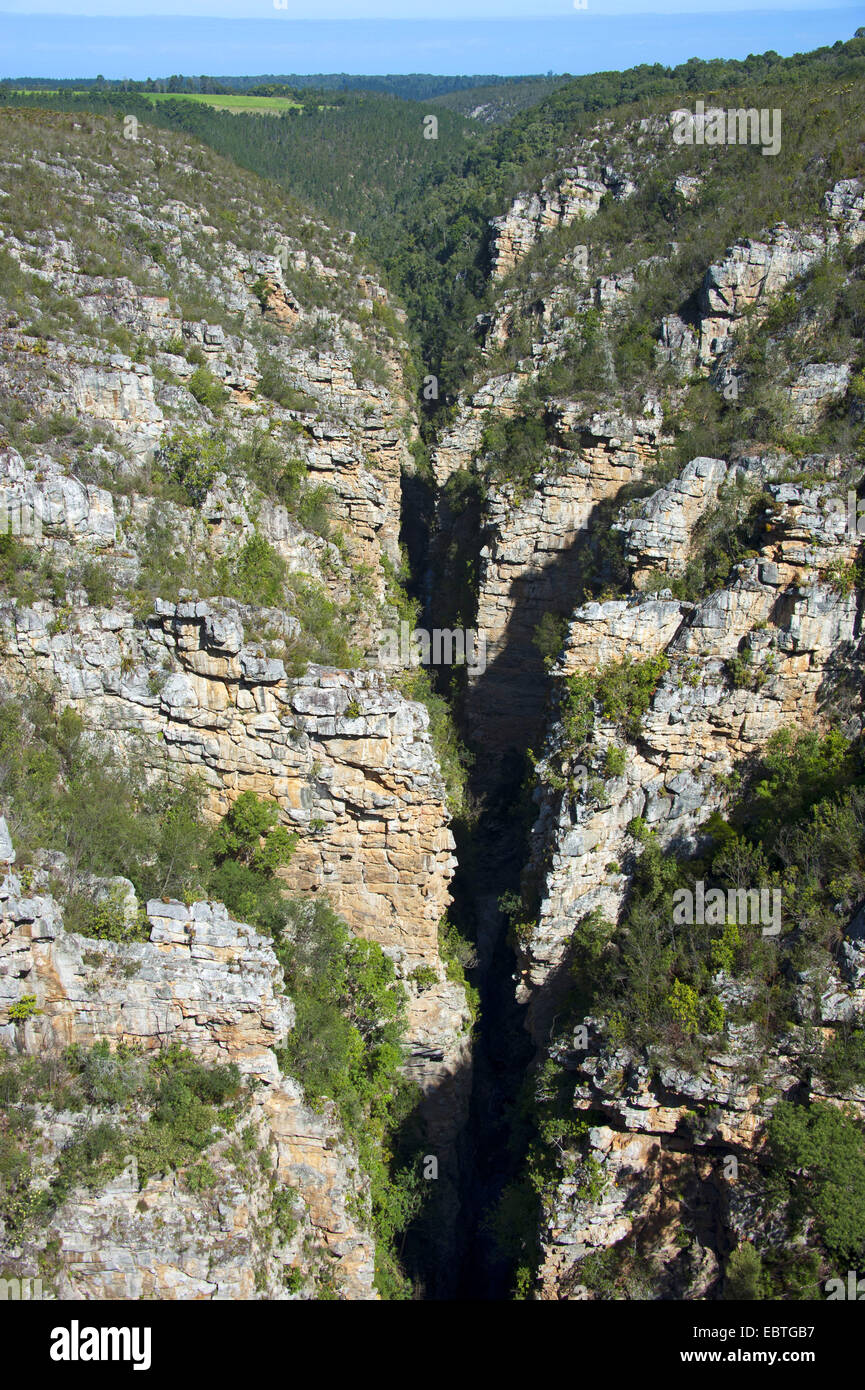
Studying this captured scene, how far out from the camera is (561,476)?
2958 cm

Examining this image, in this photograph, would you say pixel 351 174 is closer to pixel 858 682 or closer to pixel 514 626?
pixel 514 626

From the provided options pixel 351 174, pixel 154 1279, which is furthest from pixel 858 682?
pixel 351 174

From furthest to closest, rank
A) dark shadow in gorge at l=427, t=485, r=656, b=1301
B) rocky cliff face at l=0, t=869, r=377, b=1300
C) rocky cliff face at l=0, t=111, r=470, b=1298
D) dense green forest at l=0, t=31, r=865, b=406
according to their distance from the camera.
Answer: dense green forest at l=0, t=31, r=865, b=406 → dark shadow in gorge at l=427, t=485, r=656, b=1301 → rocky cliff face at l=0, t=111, r=470, b=1298 → rocky cliff face at l=0, t=869, r=377, b=1300

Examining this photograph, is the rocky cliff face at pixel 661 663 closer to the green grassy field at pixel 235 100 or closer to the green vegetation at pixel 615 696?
the green vegetation at pixel 615 696

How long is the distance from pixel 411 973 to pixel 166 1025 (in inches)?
293

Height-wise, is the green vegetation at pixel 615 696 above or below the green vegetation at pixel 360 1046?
above

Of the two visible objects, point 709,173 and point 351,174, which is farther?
point 351,174

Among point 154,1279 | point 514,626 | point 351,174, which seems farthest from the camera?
point 351,174

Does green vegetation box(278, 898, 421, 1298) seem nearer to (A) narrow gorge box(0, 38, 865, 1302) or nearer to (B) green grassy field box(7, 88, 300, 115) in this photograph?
(A) narrow gorge box(0, 38, 865, 1302)

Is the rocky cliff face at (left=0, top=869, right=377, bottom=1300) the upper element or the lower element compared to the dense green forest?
lower

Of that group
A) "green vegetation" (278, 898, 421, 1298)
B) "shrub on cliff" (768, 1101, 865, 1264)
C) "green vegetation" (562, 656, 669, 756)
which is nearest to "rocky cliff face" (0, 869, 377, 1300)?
"green vegetation" (278, 898, 421, 1298)

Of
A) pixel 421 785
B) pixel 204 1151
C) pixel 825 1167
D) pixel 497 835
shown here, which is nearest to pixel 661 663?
pixel 421 785

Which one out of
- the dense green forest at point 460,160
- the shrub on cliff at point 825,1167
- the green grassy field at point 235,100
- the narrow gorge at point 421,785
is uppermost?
the green grassy field at point 235,100

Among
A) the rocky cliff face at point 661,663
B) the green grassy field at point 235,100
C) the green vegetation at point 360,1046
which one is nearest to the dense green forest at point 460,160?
the green grassy field at point 235,100
